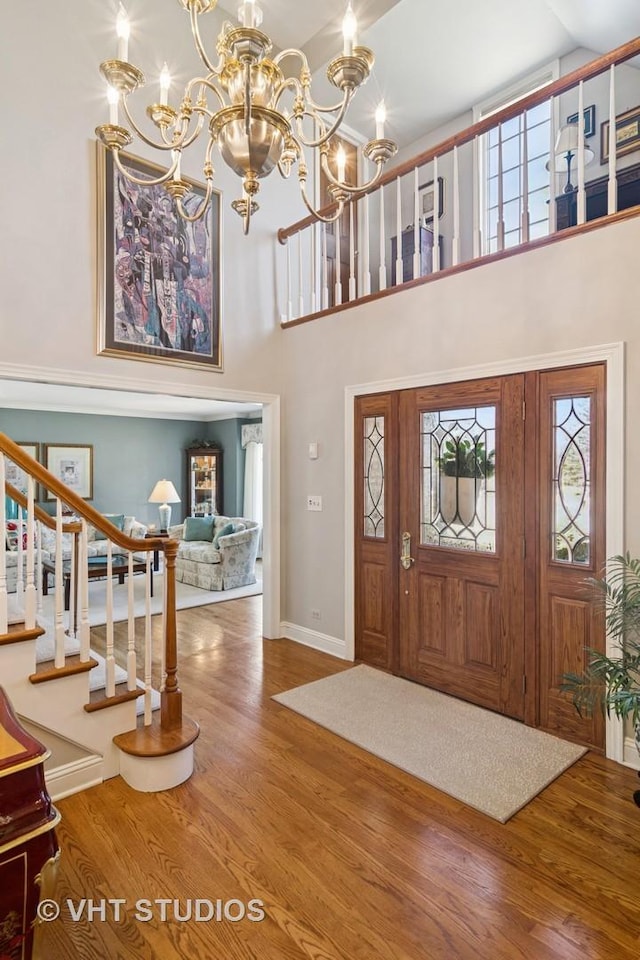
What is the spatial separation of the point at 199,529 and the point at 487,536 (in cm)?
518

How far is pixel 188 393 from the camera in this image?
407 centimetres

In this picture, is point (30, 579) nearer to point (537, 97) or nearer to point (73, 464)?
point (537, 97)

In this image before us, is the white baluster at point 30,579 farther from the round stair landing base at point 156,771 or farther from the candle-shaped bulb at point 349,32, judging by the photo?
the candle-shaped bulb at point 349,32

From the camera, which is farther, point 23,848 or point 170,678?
point 170,678

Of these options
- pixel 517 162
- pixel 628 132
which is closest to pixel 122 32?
pixel 628 132

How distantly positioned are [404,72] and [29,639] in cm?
586

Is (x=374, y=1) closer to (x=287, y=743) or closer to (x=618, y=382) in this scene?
(x=618, y=382)

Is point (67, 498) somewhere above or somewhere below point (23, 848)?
above

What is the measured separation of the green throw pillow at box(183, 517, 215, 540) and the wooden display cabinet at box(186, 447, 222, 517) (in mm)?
1992

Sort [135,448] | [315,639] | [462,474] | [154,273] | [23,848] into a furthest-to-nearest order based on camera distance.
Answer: [135,448], [315,639], [154,273], [462,474], [23,848]

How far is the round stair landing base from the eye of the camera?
2414mm

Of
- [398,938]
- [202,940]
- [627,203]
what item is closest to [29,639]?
[202,940]

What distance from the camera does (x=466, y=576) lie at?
3.34 metres

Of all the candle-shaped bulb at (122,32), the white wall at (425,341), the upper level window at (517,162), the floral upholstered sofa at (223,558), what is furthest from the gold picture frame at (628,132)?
the floral upholstered sofa at (223,558)
